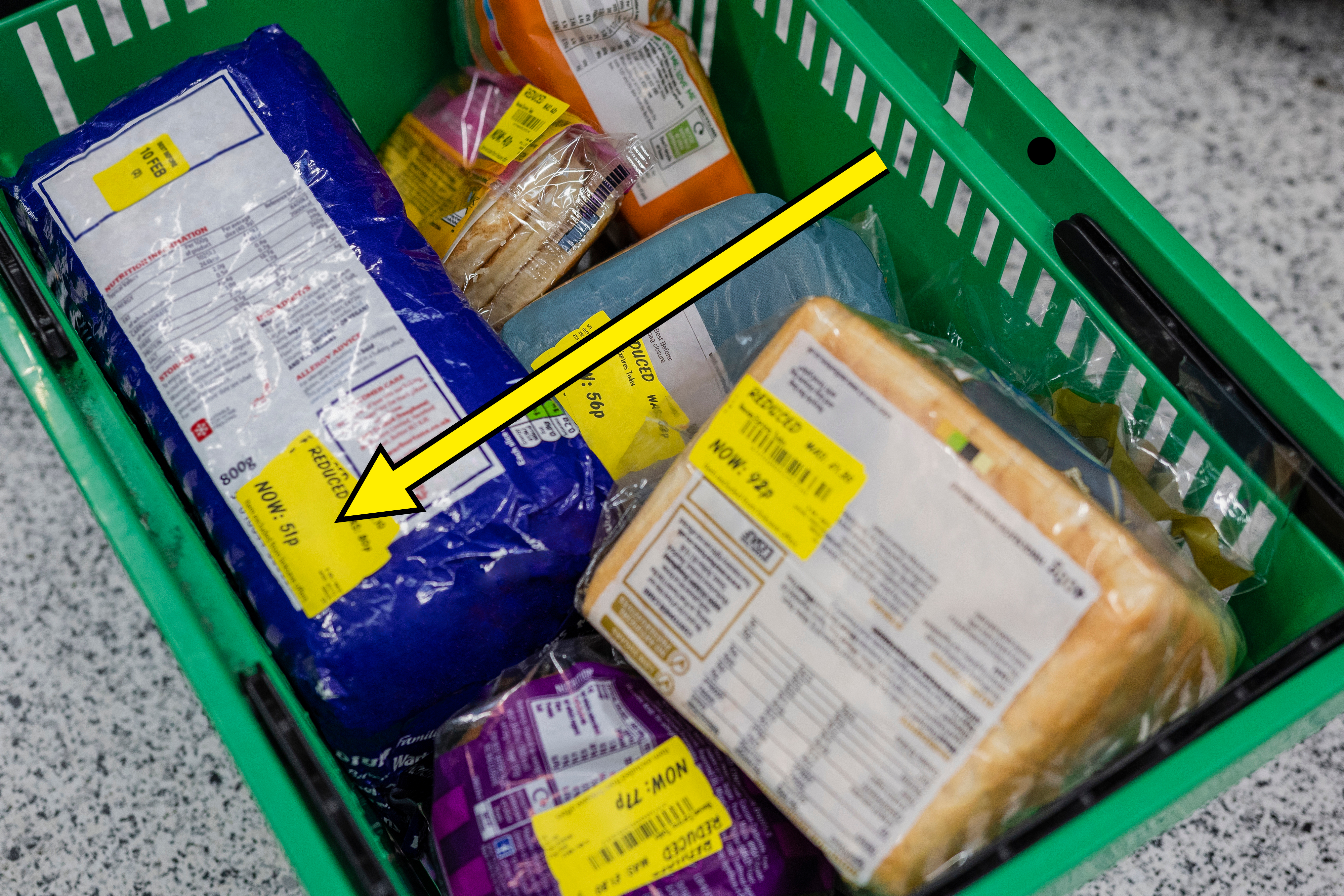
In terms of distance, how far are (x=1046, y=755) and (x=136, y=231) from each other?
27.2 inches

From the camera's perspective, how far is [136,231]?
0.74 meters

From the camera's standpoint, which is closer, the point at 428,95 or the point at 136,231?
the point at 136,231

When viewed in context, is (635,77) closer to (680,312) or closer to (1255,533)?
(680,312)

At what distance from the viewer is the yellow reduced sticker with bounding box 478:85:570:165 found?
0.92 m

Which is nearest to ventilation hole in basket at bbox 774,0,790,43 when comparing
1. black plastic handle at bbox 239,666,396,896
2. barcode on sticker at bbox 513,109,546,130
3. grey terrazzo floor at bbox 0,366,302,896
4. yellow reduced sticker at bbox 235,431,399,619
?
barcode on sticker at bbox 513,109,546,130

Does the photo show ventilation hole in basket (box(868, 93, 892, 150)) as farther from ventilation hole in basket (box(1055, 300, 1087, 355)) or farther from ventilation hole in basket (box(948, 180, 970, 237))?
ventilation hole in basket (box(1055, 300, 1087, 355))

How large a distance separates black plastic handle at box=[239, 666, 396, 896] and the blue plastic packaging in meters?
0.07

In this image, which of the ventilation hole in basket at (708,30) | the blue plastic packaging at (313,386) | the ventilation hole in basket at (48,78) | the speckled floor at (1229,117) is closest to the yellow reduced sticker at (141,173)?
the blue plastic packaging at (313,386)

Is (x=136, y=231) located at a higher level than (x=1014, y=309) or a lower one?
higher

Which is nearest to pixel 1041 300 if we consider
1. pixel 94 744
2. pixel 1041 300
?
pixel 1041 300

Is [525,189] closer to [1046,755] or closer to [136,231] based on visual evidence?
[136,231]

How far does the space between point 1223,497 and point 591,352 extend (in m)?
0.47

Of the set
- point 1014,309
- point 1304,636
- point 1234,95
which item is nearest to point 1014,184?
point 1014,309

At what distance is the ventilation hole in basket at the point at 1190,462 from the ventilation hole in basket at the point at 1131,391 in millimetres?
46
